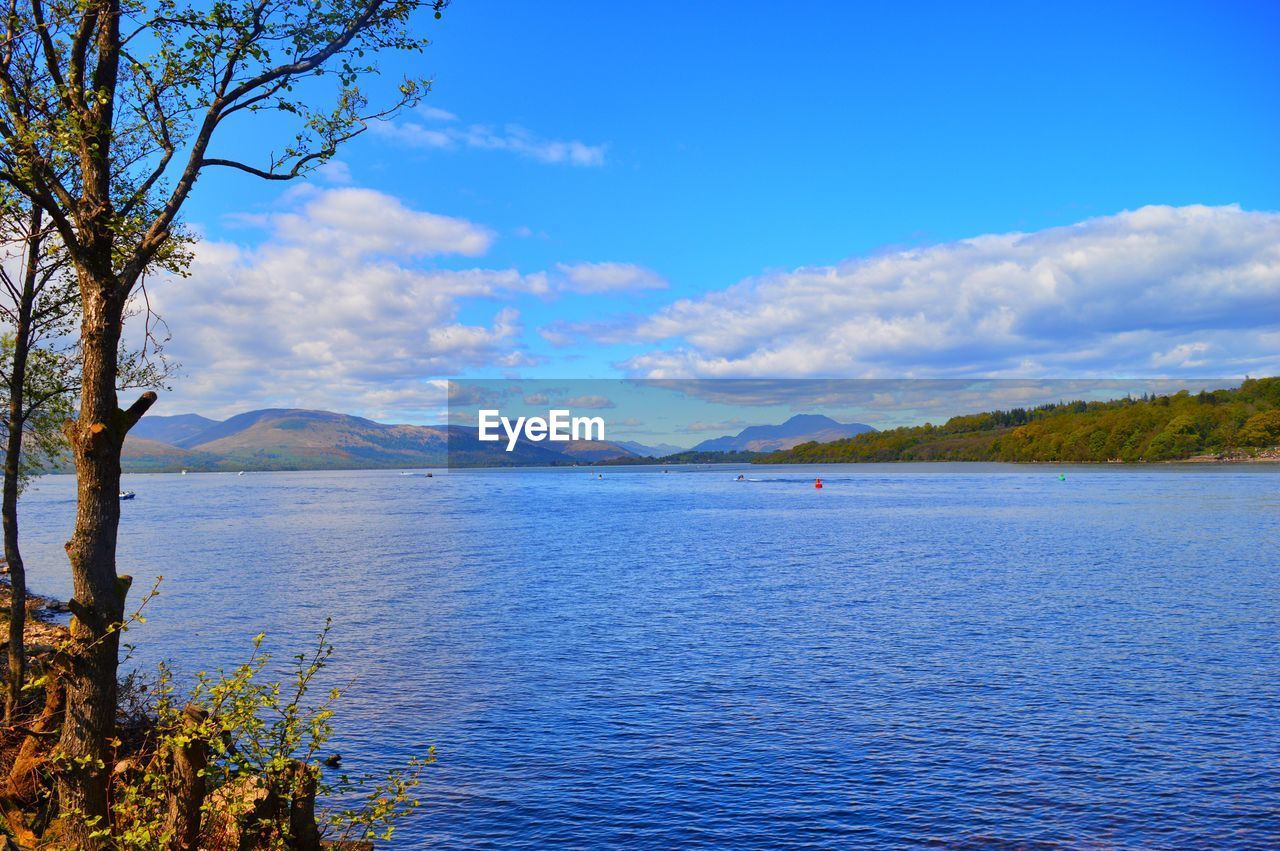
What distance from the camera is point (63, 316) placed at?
2369 cm

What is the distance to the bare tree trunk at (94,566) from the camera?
43.5ft

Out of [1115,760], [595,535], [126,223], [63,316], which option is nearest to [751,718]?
[1115,760]

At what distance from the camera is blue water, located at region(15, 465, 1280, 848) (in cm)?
1939

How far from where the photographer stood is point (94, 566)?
1358 centimetres

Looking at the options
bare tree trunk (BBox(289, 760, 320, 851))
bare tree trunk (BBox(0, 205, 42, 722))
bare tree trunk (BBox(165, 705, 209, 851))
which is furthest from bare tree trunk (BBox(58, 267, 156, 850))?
bare tree trunk (BBox(0, 205, 42, 722))

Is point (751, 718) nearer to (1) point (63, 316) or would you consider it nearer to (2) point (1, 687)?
(2) point (1, 687)

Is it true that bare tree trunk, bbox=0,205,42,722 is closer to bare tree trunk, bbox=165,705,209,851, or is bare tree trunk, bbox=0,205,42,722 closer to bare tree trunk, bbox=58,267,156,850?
bare tree trunk, bbox=58,267,156,850

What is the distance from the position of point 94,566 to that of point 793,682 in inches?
888

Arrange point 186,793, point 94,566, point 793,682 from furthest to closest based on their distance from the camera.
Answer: point 793,682 < point 94,566 < point 186,793

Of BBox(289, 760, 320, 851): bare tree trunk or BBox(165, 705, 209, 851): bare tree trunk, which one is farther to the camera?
BBox(289, 760, 320, 851): bare tree trunk

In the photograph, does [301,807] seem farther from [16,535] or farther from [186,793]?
[16,535]

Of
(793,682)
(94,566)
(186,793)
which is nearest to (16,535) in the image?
(94,566)

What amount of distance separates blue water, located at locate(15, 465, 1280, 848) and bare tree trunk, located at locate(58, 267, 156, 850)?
6552 mm

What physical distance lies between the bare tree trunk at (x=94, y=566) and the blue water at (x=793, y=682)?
6552 mm
